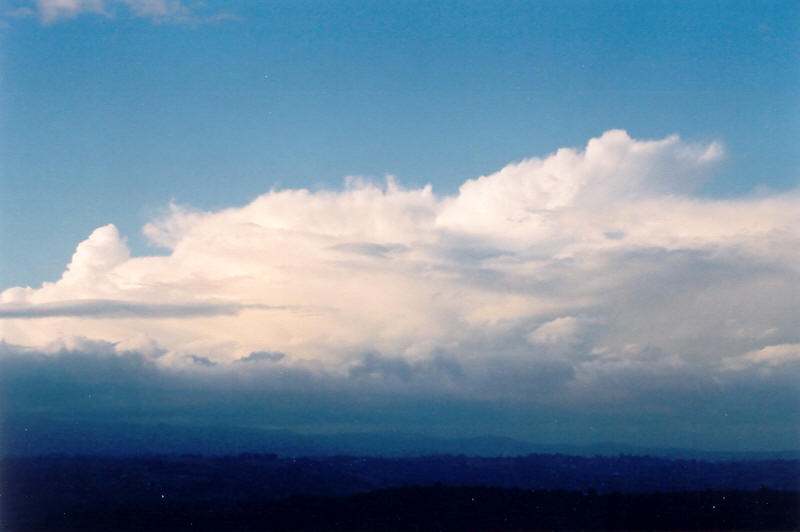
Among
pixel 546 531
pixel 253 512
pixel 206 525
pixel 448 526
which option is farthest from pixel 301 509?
pixel 546 531

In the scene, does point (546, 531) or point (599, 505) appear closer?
point (546, 531)

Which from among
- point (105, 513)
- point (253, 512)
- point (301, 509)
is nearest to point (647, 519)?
point (301, 509)

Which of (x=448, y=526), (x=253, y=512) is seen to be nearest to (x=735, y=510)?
(x=448, y=526)

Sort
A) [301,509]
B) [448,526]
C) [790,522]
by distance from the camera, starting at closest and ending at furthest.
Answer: [790,522] → [448,526] → [301,509]

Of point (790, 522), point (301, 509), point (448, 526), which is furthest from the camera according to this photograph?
point (301, 509)

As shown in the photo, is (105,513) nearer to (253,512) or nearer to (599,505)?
(253,512)

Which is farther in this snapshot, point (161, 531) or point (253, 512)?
point (253, 512)

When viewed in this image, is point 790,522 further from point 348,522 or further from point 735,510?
point 348,522

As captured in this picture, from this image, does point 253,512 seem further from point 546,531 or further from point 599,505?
point 599,505
